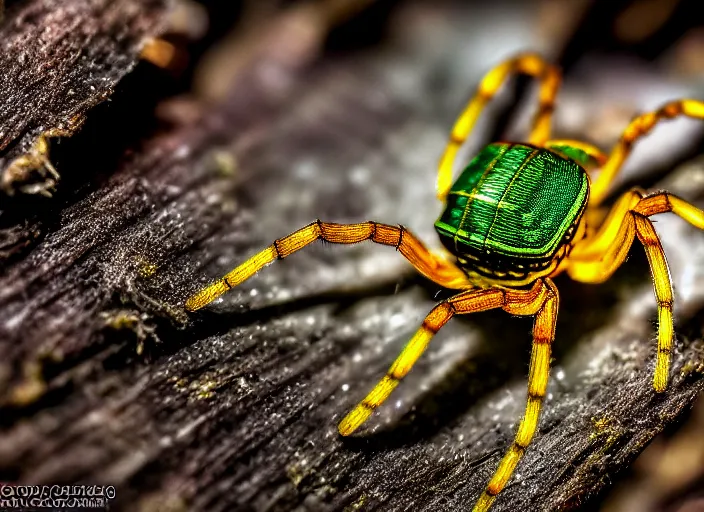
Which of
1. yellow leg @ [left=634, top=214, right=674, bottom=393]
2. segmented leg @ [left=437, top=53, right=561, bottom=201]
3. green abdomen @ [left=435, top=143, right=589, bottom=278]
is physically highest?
segmented leg @ [left=437, top=53, right=561, bottom=201]

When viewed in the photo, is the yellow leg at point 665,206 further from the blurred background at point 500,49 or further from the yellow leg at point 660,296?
the blurred background at point 500,49

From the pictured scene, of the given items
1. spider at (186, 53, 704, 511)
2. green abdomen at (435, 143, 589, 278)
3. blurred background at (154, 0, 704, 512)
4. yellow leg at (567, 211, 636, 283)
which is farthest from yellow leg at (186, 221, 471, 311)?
blurred background at (154, 0, 704, 512)

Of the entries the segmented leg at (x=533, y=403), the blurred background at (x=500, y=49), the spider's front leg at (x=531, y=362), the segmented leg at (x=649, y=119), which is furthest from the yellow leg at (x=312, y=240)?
the segmented leg at (x=649, y=119)

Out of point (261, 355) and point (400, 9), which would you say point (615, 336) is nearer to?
point (261, 355)

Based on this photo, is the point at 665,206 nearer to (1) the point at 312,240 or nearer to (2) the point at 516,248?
(2) the point at 516,248

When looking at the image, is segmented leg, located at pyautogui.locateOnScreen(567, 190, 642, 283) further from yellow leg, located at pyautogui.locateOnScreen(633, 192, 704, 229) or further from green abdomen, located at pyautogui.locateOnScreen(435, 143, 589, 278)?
green abdomen, located at pyautogui.locateOnScreen(435, 143, 589, 278)

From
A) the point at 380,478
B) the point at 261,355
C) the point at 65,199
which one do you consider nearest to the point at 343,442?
the point at 380,478
